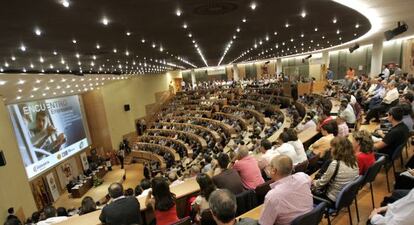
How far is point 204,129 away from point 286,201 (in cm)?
1270

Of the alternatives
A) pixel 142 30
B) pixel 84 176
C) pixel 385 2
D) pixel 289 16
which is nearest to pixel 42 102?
pixel 84 176

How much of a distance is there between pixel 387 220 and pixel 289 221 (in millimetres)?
719

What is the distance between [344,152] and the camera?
9.33ft

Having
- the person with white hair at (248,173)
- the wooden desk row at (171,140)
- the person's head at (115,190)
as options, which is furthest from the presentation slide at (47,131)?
the person with white hair at (248,173)

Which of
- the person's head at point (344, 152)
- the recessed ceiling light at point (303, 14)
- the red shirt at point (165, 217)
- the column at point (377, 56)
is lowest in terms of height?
the red shirt at point (165, 217)

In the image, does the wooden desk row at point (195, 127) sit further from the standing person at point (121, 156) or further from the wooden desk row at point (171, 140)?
the standing person at point (121, 156)

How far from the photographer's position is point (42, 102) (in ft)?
43.3

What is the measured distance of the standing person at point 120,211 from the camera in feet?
8.92

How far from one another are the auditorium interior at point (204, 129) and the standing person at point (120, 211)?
0.04 ft

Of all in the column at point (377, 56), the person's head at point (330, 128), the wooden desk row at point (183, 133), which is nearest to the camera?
the person's head at point (330, 128)

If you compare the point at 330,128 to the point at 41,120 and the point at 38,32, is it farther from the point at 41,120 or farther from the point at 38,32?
the point at 41,120

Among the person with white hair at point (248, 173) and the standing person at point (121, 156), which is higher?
the person with white hair at point (248, 173)

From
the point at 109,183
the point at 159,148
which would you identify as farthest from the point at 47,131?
the point at 159,148

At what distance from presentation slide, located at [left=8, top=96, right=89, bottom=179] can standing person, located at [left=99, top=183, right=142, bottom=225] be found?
10.2 m
